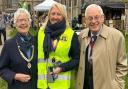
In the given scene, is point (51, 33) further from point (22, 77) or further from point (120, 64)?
point (120, 64)

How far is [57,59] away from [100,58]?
506mm

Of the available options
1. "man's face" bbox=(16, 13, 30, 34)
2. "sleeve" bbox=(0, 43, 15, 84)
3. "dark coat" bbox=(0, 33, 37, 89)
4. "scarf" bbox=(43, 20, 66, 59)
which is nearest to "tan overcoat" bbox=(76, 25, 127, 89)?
"scarf" bbox=(43, 20, 66, 59)

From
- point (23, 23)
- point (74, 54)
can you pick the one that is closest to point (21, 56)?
point (23, 23)

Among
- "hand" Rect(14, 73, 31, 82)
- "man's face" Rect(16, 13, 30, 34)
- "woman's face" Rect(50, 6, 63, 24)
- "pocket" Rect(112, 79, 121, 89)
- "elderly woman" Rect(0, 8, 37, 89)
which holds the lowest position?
"pocket" Rect(112, 79, 121, 89)

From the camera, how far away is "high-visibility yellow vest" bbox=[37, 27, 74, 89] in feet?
16.6

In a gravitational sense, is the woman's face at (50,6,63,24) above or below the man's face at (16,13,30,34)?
above

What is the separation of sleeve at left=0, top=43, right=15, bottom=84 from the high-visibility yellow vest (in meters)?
0.33

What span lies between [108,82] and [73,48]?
0.58 m

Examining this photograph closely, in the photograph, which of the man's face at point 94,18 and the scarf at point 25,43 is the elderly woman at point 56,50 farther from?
the man's face at point 94,18

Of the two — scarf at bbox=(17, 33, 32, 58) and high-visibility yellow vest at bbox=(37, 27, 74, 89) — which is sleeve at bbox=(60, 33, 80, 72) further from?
scarf at bbox=(17, 33, 32, 58)

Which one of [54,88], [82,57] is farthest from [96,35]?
[54,88]

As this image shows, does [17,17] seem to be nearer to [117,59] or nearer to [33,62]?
[33,62]

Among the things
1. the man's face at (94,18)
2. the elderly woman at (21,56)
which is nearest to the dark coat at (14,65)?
the elderly woman at (21,56)

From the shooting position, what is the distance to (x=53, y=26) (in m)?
5.03
